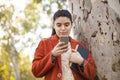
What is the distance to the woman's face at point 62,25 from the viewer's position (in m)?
3.21

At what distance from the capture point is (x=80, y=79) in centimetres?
329

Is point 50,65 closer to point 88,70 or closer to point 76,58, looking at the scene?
point 76,58

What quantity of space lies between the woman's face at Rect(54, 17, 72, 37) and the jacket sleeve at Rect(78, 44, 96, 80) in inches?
14.4

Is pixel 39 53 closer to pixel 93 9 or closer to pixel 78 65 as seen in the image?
pixel 78 65

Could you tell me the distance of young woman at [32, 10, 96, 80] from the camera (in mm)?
3145

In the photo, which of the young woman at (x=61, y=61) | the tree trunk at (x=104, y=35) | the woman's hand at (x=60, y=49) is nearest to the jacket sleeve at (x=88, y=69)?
the young woman at (x=61, y=61)

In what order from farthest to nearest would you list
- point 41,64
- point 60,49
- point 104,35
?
1. point 104,35
2. point 41,64
3. point 60,49

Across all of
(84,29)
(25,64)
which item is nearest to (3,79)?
(25,64)

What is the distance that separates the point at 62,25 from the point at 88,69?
1.74 feet

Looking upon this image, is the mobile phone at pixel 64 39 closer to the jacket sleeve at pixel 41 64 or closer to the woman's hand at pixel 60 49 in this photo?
the woman's hand at pixel 60 49

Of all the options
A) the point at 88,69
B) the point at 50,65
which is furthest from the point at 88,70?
the point at 50,65

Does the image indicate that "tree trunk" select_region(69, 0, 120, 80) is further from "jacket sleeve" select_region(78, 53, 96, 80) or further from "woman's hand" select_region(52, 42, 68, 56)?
"woman's hand" select_region(52, 42, 68, 56)

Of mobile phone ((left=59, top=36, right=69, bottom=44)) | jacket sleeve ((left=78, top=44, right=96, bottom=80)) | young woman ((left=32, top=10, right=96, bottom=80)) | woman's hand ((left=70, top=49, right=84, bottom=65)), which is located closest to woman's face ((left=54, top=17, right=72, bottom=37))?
young woman ((left=32, top=10, right=96, bottom=80))

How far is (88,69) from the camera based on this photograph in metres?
3.23
